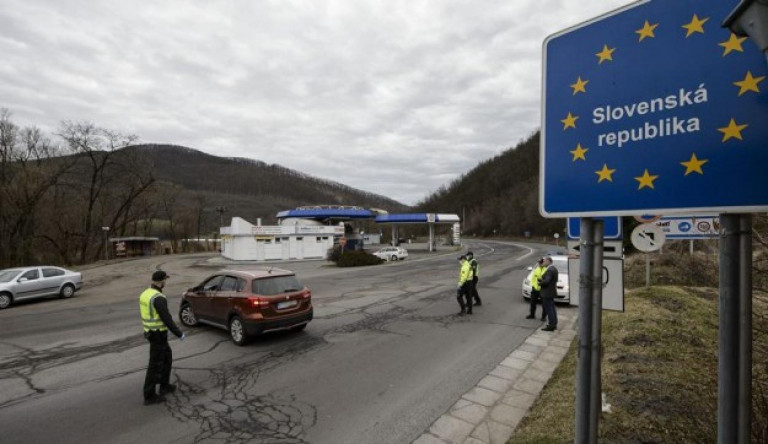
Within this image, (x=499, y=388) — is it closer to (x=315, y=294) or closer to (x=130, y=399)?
(x=130, y=399)

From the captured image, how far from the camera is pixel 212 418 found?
519 cm

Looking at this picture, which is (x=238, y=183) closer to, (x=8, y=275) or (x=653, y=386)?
(x=8, y=275)

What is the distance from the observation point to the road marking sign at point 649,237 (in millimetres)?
6094

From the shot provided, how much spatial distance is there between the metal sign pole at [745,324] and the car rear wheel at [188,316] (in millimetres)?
10529

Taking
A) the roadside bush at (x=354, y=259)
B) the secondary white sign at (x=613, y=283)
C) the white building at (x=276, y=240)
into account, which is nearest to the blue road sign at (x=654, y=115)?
the secondary white sign at (x=613, y=283)

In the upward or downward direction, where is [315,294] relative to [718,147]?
downward

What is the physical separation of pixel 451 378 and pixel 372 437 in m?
2.19

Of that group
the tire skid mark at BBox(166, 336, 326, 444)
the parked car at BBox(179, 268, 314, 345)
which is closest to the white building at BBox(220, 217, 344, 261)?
the parked car at BBox(179, 268, 314, 345)

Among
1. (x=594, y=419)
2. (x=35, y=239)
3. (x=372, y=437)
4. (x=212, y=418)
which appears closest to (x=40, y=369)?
(x=212, y=418)

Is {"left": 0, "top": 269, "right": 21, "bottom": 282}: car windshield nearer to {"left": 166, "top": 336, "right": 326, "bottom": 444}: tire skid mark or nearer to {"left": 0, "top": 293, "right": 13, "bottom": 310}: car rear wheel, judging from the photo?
{"left": 0, "top": 293, "right": 13, "bottom": 310}: car rear wheel

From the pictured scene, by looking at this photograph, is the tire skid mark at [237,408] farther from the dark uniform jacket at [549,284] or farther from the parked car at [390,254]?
the parked car at [390,254]

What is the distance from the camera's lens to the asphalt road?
16.2 feet

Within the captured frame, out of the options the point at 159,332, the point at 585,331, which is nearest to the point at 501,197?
the point at 159,332

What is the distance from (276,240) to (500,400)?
3754 centimetres
